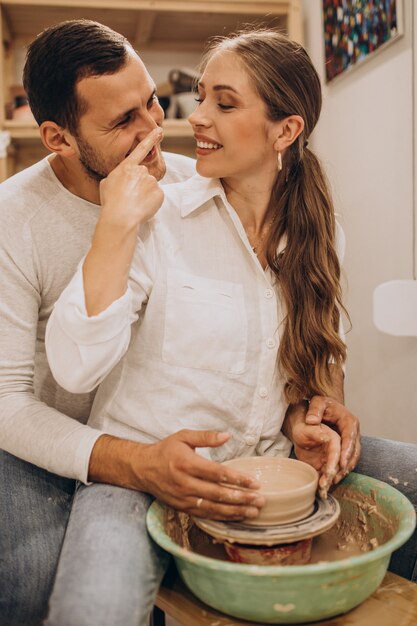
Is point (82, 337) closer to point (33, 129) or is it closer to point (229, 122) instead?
point (229, 122)

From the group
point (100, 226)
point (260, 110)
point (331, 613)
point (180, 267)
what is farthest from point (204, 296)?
point (331, 613)

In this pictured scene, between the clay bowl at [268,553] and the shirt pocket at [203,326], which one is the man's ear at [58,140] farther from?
the clay bowl at [268,553]

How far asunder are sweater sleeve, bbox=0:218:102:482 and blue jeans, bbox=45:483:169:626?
0.26 feet

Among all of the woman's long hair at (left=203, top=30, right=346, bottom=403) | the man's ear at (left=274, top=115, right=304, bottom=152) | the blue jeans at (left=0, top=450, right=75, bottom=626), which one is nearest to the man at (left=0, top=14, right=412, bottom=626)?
the blue jeans at (left=0, top=450, right=75, bottom=626)

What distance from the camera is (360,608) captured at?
3.53 feet

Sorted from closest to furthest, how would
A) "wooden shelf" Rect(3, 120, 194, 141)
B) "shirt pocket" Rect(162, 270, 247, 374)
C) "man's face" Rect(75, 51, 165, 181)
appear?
"shirt pocket" Rect(162, 270, 247, 374), "man's face" Rect(75, 51, 165, 181), "wooden shelf" Rect(3, 120, 194, 141)

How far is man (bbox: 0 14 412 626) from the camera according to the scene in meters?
1.20

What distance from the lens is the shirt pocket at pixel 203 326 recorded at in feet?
4.25

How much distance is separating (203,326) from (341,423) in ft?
1.10

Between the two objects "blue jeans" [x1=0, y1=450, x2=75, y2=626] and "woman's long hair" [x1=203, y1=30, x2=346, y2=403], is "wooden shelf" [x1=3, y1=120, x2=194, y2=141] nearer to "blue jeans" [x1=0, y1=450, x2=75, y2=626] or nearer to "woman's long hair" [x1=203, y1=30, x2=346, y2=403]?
"woman's long hair" [x1=203, y1=30, x2=346, y2=403]

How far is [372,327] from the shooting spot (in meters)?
2.37

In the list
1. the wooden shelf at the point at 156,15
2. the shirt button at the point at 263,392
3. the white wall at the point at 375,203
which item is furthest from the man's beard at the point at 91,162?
the wooden shelf at the point at 156,15

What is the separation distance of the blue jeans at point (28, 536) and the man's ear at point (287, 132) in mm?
818

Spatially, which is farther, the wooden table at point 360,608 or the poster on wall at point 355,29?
the poster on wall at point 355,29
